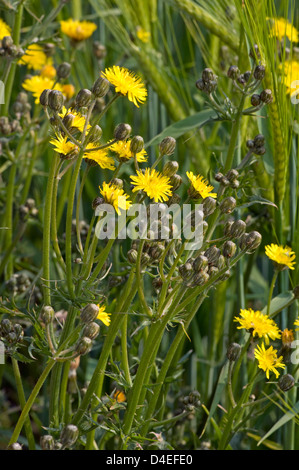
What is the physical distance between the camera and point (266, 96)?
839 millimetres

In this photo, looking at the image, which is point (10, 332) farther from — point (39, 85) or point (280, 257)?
point (39, 85)

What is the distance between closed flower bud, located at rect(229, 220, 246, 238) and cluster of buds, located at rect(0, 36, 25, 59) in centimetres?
45

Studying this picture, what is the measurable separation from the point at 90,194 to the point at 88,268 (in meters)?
0.59

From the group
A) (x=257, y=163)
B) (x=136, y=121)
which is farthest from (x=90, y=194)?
(x=257, y=163)

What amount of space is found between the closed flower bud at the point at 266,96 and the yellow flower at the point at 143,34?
338mm

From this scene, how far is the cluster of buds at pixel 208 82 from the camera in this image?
2.77 feet

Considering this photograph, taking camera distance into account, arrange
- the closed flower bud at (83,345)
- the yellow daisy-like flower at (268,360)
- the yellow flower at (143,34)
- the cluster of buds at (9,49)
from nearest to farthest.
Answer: the closed flower bud at (83,345)
the yellow daisy-like flower at (268,360)
the cluster of buds at (9,49)
the yellow flower at (143,34)

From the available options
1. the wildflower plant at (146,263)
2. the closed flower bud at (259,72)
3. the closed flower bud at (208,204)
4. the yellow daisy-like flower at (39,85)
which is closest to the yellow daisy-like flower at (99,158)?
the wildflower plant at (146,263)

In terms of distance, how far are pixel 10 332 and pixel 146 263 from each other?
0.18m

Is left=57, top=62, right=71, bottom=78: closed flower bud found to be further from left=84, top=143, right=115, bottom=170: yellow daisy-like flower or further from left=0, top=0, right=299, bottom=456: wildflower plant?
left=84, top=143, right=115, bottom=170: yellow daisy-like flower

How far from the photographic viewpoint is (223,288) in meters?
1.03

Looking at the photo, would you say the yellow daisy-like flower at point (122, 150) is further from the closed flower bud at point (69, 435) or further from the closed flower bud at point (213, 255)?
the closed flower bud at point (69, 435)

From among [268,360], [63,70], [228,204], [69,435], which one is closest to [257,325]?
[268,360]

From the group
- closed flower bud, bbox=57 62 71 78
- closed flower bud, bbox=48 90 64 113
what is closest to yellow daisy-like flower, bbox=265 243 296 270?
closed flower bud, bbox=48 90 64 113
